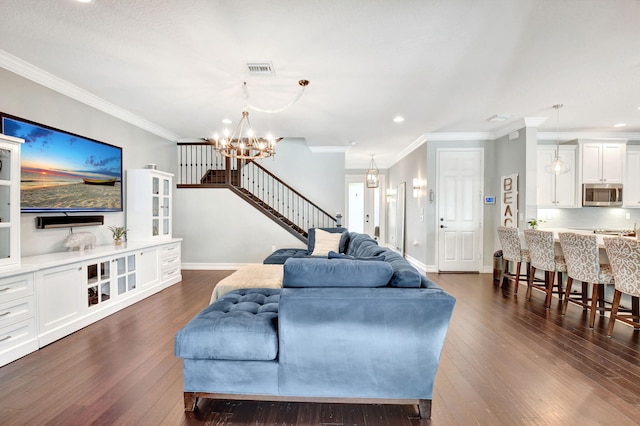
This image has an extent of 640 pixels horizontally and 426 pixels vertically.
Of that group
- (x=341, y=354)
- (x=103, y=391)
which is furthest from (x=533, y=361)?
(x=103, y=391)

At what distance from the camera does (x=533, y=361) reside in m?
2.53

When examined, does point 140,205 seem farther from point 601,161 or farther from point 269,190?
point 601,161

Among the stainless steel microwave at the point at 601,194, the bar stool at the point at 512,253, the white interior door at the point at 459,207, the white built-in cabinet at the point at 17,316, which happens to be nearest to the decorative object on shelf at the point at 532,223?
the bar stool at the point at 512,253

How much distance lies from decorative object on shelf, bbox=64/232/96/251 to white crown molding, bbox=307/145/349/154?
4714 millimetres

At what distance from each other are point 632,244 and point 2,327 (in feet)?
18.3

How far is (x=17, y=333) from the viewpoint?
2566mm

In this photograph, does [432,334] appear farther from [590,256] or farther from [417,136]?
[417,136]

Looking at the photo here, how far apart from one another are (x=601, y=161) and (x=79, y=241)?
8.54 meters

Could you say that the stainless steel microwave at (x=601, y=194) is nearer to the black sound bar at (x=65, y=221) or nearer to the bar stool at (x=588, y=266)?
the bar stool at (x=588, y=266)

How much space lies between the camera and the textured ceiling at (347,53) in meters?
2.28

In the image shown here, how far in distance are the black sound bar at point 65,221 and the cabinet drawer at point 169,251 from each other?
939 mm

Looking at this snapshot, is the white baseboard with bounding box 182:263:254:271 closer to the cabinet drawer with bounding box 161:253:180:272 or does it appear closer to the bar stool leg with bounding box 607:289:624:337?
the cabinet drawer with bounding box 161:253:180:272

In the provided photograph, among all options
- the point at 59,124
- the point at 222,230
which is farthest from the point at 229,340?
the point at 222,230

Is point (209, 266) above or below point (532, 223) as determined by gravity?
below
